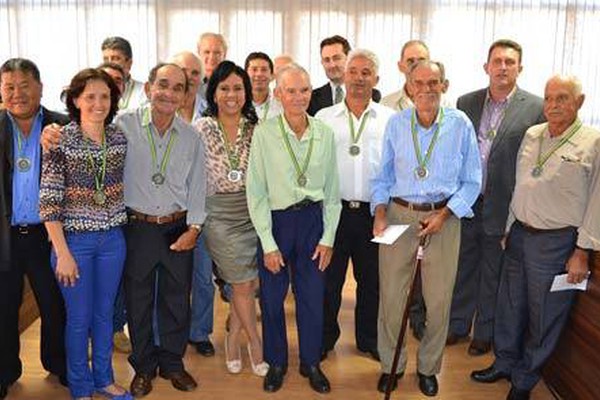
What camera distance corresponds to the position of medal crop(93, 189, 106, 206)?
9.75ft

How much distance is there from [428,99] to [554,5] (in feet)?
17.2

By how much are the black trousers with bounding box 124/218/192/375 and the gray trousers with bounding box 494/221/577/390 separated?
1.75 metres

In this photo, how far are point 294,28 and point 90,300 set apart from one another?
5.09 metres

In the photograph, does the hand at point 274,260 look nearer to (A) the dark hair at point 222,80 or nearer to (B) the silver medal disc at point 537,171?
(A) the dark hair at point 222,80

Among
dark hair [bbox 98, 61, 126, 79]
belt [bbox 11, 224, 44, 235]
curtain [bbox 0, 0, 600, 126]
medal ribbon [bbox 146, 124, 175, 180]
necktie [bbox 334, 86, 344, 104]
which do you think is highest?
curtain [bbox 0, 0, 600, 126]

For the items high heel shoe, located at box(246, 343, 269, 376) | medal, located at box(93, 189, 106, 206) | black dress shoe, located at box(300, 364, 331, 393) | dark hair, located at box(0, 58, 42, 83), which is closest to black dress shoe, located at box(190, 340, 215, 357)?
high heel shoe, located at box(246, 343, 269, 376)

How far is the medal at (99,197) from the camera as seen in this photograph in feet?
9.75

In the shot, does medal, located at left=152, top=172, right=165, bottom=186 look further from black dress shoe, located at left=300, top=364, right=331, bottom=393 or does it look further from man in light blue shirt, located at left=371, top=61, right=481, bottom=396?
black dress shoe, located at left=300, top=364, right=331, bottom=393

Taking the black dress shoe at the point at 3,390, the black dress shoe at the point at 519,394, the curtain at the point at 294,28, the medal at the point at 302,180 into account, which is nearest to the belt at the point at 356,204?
the medal at the point at 302,180

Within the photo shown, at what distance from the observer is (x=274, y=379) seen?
351 cm

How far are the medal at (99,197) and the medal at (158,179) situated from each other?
274mm

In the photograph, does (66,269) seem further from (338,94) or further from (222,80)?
(338,94)

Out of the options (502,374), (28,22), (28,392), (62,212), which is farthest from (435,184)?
(28,22)

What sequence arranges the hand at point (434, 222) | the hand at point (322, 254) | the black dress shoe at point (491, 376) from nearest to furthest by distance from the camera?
the hand at point (434, 222), the hand at point (322, 254), the black dress shoe at point (491, 376)
